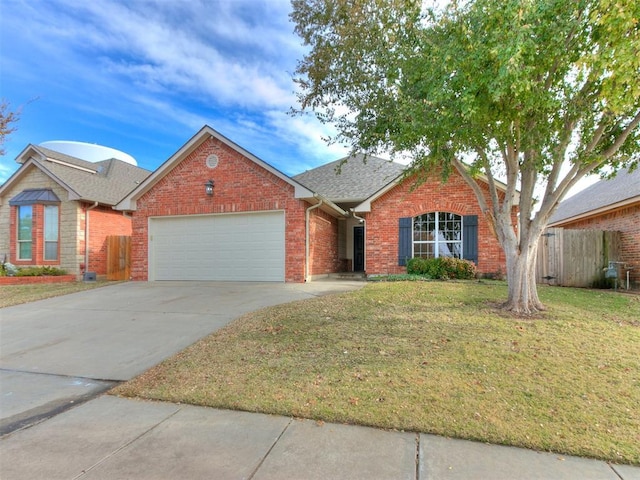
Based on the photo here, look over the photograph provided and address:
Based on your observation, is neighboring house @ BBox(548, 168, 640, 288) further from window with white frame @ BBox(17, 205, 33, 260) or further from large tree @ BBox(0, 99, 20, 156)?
window with white frame @ BBox(17, 205, 33, 260)

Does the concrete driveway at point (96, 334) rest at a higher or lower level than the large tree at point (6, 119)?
lower

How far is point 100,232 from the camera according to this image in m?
15.3

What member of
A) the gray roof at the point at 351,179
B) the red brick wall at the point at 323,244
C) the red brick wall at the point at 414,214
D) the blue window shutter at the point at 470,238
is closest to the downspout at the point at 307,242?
the red brick wall at the point at 323,244

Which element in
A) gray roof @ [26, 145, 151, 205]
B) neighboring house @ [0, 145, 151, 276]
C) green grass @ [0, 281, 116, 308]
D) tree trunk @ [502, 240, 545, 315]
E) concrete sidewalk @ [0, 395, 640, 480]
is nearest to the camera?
concrete sidewalk @ [0, 395, 640, 480]

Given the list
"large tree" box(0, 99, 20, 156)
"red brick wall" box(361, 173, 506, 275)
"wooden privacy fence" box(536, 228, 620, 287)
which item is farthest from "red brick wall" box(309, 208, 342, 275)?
"large tree" box(0, 99, 20, 156)

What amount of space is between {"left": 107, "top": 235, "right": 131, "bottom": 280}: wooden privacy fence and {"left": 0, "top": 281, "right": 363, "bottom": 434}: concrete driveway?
4414mm

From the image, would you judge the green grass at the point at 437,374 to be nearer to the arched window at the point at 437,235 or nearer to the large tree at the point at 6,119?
the arched window at the point at 437,235

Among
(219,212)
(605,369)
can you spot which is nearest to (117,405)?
(605,369)

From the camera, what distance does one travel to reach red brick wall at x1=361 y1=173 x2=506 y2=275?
12.0m

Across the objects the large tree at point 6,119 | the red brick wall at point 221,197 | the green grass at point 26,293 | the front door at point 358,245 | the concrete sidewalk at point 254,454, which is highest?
the large tree at point 6,119

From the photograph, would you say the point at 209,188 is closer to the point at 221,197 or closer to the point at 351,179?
the point at 221,197

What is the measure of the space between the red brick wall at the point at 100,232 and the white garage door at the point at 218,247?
9.13 feet

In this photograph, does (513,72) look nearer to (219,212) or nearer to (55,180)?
(219,212)

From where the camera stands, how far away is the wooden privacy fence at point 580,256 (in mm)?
11219
